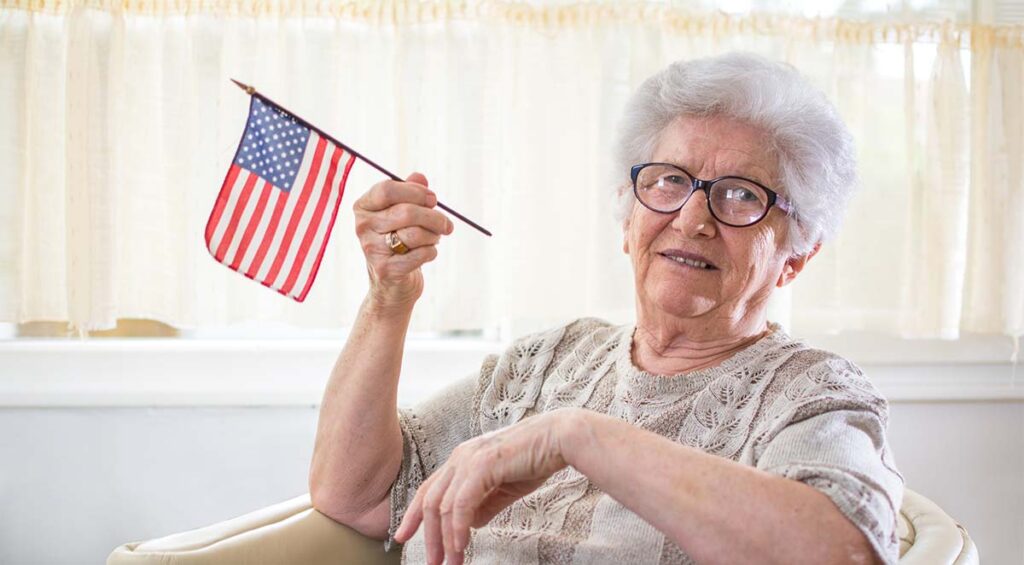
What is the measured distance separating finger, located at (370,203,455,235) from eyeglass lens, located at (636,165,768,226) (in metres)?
0.33

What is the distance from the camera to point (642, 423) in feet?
5.14

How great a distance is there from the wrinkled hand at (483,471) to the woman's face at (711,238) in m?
0.40

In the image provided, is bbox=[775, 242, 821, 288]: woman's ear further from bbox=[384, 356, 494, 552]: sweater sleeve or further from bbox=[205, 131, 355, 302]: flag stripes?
bbox=[205, 131, 355, 302]: flag stripes

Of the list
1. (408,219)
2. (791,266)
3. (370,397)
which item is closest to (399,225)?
(408,219)

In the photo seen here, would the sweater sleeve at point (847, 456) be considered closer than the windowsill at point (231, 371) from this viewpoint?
Yes

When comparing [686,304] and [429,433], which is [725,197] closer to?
[686,304]

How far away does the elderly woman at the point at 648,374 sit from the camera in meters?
1.26

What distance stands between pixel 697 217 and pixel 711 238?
4cm

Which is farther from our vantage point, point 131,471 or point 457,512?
point 131,471

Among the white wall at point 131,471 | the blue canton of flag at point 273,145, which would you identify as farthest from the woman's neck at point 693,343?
the white wall at point 131,471

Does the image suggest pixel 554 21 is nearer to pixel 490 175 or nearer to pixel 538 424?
pixel 490 175

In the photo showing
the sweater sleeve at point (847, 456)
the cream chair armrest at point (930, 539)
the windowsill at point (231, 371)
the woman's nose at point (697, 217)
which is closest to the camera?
the sweater sleeve at point (847, 456)

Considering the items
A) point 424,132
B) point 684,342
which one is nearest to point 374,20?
point 424,132

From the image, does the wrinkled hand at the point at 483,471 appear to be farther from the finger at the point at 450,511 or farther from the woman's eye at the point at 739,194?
the woman's eye at the point at 739,194
